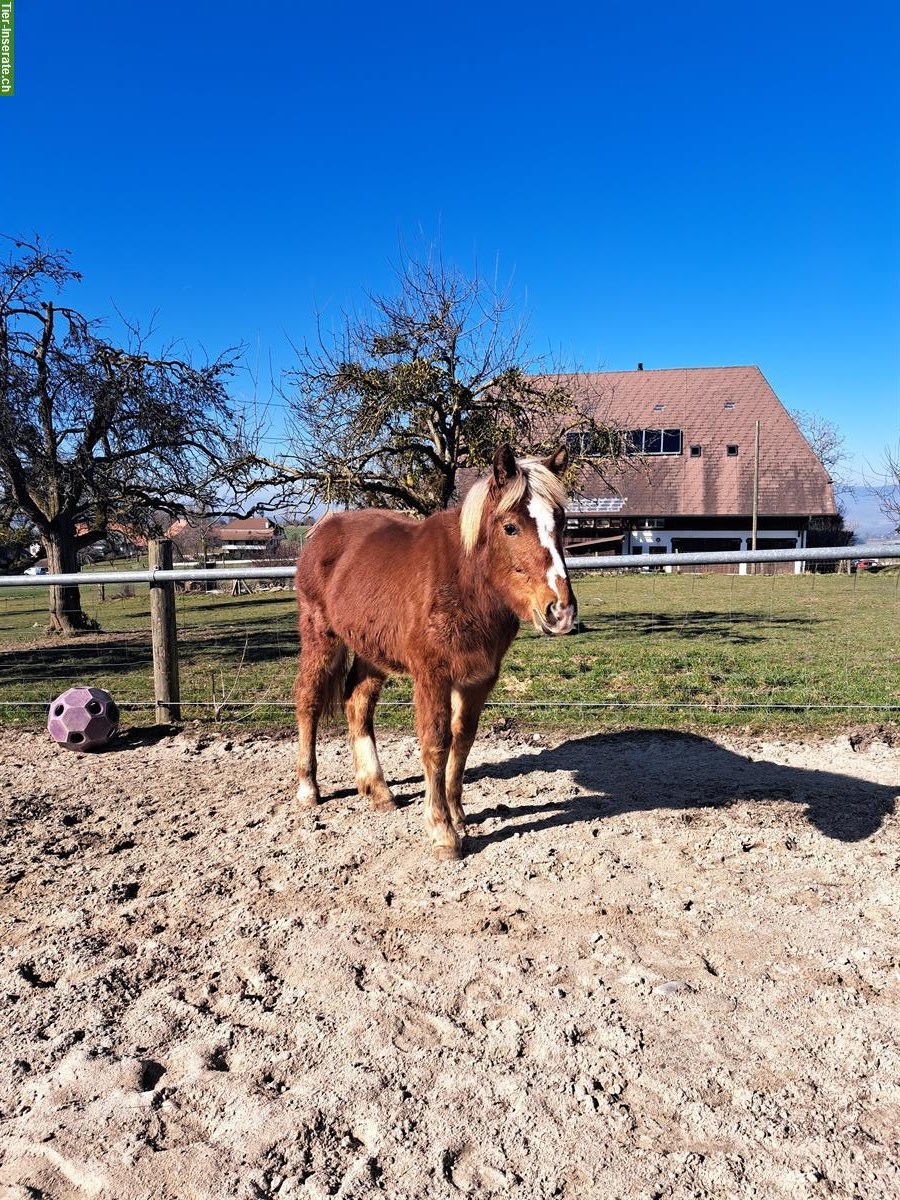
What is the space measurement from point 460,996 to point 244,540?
144 ft

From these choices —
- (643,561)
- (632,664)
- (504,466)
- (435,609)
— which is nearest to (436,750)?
(435,609)

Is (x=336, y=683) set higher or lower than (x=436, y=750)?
higher

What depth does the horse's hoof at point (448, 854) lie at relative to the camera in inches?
150

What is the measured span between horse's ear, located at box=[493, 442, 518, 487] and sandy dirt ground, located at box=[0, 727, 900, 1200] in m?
1.98

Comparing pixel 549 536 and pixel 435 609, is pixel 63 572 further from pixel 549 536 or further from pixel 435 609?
pixel 549 536

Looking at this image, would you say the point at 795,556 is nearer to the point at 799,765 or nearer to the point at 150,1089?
the point at 799,765

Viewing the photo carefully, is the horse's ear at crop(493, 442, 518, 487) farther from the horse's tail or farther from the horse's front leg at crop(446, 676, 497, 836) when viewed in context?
the horse's tail

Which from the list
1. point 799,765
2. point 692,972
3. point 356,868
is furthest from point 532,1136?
point 799,765

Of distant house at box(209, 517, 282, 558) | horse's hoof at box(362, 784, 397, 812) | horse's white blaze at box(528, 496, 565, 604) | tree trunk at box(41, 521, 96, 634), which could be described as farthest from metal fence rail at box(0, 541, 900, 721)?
distant house at box(209, 517, 282, 558)

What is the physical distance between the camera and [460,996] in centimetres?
265

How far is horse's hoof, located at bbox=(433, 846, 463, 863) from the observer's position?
3.80 metres

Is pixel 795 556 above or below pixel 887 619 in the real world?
above

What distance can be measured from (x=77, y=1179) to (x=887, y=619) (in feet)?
49.7

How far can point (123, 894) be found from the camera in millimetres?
3484
